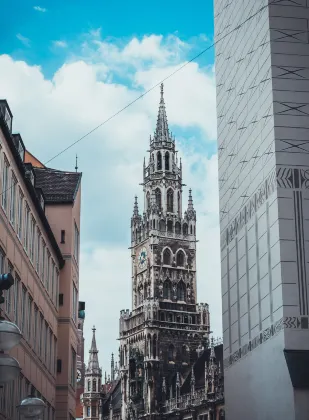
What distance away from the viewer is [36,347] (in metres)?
34.8

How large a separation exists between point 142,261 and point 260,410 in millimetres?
94322

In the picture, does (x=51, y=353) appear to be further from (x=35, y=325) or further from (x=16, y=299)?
(x=16, y=299)

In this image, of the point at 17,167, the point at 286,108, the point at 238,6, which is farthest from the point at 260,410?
the point at 238,6

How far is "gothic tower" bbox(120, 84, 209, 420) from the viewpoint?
122m

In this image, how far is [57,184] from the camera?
4494 cm

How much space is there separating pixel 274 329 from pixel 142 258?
97.1 meters

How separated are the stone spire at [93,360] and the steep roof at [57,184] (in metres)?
104

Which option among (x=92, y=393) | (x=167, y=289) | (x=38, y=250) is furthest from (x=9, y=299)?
(x=92, y=393)

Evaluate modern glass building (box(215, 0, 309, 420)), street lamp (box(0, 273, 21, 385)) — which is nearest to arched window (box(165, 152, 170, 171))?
modern glass building (box(215, 0, 309, 420))

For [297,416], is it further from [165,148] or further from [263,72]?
[165,148]

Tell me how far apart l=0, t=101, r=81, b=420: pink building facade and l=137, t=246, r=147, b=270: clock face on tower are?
80479 mm

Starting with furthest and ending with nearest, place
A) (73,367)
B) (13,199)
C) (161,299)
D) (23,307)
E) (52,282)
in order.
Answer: (161,299) < (73,367) < (52,282) < (23,307) < (13,199)

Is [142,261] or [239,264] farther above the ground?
[142,261]

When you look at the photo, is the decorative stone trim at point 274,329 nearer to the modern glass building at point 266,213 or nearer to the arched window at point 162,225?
the modern glass building at point 266,213
